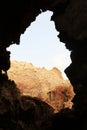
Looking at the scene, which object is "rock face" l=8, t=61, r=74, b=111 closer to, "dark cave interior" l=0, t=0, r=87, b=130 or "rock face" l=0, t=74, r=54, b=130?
"rock face" l=0, t=74, r=54, b=130

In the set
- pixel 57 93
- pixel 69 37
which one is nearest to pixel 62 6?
pixel 69 37

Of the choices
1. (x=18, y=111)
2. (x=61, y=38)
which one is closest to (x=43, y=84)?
(x=18, y=111)

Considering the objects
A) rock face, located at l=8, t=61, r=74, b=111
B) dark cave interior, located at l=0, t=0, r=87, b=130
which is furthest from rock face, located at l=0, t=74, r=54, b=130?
rock face, located at l=8, t=61, r=74, b=111

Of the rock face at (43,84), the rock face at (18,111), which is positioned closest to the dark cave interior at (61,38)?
the rock face at (18,111)

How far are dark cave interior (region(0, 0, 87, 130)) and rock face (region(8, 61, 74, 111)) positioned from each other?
1144 inches

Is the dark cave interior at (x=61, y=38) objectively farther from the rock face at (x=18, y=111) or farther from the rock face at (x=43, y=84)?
the rock face at (x=43, y=84)

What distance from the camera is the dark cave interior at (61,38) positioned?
2364 cm

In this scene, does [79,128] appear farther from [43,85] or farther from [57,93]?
[43,85]

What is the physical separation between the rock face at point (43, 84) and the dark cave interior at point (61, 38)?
29046 millimetres

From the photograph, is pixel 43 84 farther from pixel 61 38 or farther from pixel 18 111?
pixel 61 38

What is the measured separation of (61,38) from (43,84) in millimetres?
41390

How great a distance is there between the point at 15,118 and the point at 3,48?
20.9ft

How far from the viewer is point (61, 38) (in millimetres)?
26547

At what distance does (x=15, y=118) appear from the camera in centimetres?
2898
